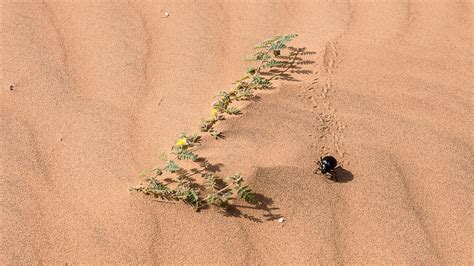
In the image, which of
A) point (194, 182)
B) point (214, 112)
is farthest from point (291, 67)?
point (194, 182)

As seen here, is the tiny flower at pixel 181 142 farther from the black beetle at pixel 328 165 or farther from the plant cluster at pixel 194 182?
the black beetle at pixel 328 165

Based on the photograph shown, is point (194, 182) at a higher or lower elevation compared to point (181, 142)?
lower

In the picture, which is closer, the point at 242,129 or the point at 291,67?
the point at 242,129

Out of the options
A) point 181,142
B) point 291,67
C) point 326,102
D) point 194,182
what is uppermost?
point 291,67

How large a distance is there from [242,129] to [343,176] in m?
0.54

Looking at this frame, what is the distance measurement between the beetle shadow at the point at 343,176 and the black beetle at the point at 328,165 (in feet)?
0.06

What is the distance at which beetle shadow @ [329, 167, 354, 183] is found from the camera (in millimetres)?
2375

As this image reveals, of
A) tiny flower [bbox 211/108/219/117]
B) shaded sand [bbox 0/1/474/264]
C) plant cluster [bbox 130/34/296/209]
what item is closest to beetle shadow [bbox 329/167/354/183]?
shaded sand [bbox 0/1/474/264]

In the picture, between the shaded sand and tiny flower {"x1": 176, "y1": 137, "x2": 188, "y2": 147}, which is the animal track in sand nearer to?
the shaded sand

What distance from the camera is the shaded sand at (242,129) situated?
2.15 m

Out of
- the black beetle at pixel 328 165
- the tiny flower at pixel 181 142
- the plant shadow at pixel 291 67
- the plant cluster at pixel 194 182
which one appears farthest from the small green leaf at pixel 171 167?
the plant shadow at pixel 291 67

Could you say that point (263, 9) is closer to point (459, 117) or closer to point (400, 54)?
point (400, 54)

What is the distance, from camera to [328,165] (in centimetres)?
233

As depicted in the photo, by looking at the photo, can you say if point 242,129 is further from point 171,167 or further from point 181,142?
point 171,167
